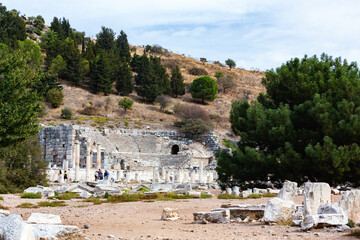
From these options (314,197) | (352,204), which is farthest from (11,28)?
(352,204)

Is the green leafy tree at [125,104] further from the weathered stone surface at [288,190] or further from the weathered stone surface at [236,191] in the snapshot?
the weathered stone surface at [288,190]

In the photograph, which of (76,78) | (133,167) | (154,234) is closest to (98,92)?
(76,78)

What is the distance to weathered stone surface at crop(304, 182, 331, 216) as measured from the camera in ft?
31.4

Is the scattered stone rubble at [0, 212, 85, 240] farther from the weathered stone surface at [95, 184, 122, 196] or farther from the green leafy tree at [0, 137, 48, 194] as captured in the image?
the green leafy tree at [0, 137, 48, 194]

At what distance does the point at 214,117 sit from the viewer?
62469 millimetres

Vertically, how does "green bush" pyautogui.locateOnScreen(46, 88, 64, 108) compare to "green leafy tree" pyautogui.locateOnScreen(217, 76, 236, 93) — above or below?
below

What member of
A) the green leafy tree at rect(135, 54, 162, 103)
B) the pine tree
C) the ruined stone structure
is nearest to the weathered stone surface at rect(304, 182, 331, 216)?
→ the ruined stone structure

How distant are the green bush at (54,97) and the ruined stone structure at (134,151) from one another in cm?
757

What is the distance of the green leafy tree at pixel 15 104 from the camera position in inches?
477

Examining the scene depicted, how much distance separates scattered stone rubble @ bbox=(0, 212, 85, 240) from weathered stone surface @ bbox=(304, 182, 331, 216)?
15.5 feet

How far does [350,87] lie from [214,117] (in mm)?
43802

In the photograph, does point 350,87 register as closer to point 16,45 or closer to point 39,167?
point 39,167

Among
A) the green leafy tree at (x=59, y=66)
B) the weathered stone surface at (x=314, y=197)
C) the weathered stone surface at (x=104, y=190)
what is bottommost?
the weathered stone surface at (x=104, y=190)

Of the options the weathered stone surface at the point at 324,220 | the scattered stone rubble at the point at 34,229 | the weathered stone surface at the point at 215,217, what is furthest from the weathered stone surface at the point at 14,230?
the weathered stone surface at the point at 215,217
